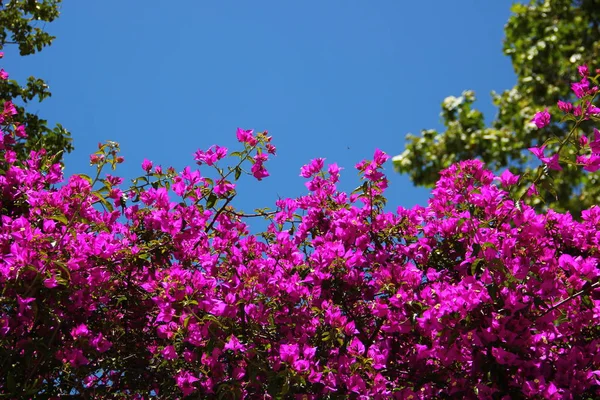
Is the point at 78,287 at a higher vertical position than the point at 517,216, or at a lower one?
lower

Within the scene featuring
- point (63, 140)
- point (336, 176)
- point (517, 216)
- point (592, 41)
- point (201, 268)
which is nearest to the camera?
point (517, 216)

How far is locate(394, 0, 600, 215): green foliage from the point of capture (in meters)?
13.0

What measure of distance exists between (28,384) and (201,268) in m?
1.05

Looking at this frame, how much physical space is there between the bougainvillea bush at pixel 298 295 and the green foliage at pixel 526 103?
9.99 meters

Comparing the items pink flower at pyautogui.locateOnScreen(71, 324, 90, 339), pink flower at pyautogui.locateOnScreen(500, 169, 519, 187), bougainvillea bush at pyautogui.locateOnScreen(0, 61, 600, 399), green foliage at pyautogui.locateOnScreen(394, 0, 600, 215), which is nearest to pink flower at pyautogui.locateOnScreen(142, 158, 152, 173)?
bougainvillea bush at pyautogui.locateOnScreen(0, 61, 600, 399)

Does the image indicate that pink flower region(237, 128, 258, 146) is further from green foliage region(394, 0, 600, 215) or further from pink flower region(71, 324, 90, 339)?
green foliage region(394, 0, 600, 215)

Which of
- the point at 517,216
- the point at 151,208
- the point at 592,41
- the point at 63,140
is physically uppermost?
the point at 592,41

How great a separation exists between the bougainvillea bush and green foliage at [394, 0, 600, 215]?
999 cm

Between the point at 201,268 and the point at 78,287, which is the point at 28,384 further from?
the point at 201,268

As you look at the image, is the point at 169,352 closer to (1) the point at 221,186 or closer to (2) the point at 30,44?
(1) the point at 221,186

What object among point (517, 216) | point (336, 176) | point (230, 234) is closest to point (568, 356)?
point (517, 216)

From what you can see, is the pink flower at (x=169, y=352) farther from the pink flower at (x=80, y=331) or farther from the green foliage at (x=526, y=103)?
the green foliage at (x=526, y=103)

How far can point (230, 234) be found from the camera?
12.7ft

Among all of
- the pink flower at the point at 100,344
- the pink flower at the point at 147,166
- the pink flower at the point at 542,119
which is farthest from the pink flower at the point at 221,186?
the pink flower at the point at 542,119
